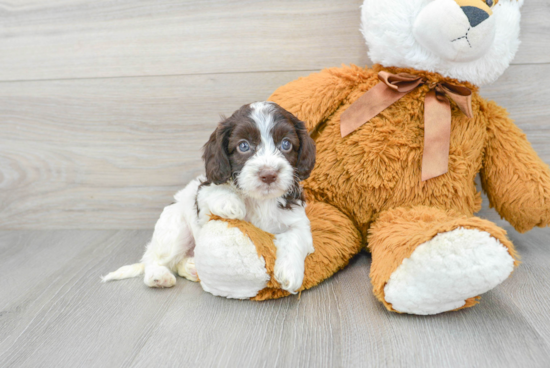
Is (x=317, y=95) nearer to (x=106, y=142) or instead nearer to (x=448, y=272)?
(x=448, y=272)

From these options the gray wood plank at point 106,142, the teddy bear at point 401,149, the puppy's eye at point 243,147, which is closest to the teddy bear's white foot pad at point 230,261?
the teddy bear at point 401,149

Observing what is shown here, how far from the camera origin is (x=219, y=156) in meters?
1.27

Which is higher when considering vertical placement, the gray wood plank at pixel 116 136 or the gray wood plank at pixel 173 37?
the gray wood plank at pixel 173 37

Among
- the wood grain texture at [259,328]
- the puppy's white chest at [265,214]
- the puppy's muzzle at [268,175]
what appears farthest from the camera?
the puppy's white chest at [265,214]

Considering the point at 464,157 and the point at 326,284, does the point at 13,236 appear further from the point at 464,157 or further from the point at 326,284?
the point at 464,157

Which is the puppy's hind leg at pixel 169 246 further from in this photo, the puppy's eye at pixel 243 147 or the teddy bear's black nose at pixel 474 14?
the teddy bear's black nose at pixel 474 14

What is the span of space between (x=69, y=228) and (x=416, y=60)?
190 cm

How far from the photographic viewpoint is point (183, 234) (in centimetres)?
155

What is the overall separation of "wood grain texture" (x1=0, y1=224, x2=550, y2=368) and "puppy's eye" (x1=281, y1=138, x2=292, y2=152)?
491mm

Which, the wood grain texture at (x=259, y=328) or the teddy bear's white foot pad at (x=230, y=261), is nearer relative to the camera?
the wood grain texture at (x=259, y=328)

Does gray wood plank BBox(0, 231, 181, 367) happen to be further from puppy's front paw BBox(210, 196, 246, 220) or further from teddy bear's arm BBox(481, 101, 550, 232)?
teddy bear's arm BBox(481, 101, 550, 232)

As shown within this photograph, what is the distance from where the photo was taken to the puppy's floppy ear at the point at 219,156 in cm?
127

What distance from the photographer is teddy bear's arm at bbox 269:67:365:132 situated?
156 cm

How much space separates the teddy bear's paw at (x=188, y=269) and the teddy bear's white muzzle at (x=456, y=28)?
1.15 m
